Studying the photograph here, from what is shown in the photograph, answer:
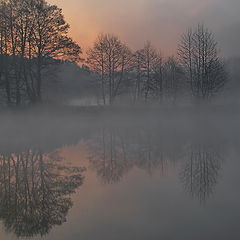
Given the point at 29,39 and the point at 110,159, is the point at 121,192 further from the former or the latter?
the point at 29,39

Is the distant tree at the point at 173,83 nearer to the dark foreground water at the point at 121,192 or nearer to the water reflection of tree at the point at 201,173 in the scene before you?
the dark foreground water at the point at 121,192

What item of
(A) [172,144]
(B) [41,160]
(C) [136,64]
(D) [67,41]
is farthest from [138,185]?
(C) [136,64]

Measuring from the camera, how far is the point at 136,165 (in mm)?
12164

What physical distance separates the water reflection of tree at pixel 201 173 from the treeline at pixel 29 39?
20645mm

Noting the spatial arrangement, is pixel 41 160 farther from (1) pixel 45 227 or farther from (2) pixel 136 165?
(1) pixel 45 227

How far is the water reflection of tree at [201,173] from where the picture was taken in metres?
8.56

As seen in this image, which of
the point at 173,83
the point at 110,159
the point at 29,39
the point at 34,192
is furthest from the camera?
the point at 173,83

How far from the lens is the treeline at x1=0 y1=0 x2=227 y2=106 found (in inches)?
1156

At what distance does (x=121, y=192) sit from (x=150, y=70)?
43.7 metres

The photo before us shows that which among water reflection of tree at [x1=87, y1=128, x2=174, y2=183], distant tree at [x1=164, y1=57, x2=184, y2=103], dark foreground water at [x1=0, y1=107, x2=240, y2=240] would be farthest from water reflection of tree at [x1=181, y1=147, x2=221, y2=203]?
distant tree at [x1=164, y1=57, x2=184, y2=103]

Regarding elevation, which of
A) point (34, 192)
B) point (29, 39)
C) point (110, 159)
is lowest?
point (34, 192)

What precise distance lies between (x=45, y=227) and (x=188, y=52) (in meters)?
45.6

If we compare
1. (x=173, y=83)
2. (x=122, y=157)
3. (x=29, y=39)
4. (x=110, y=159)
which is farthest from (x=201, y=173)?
(x=173, y=83)

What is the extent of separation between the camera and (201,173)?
10.6m
